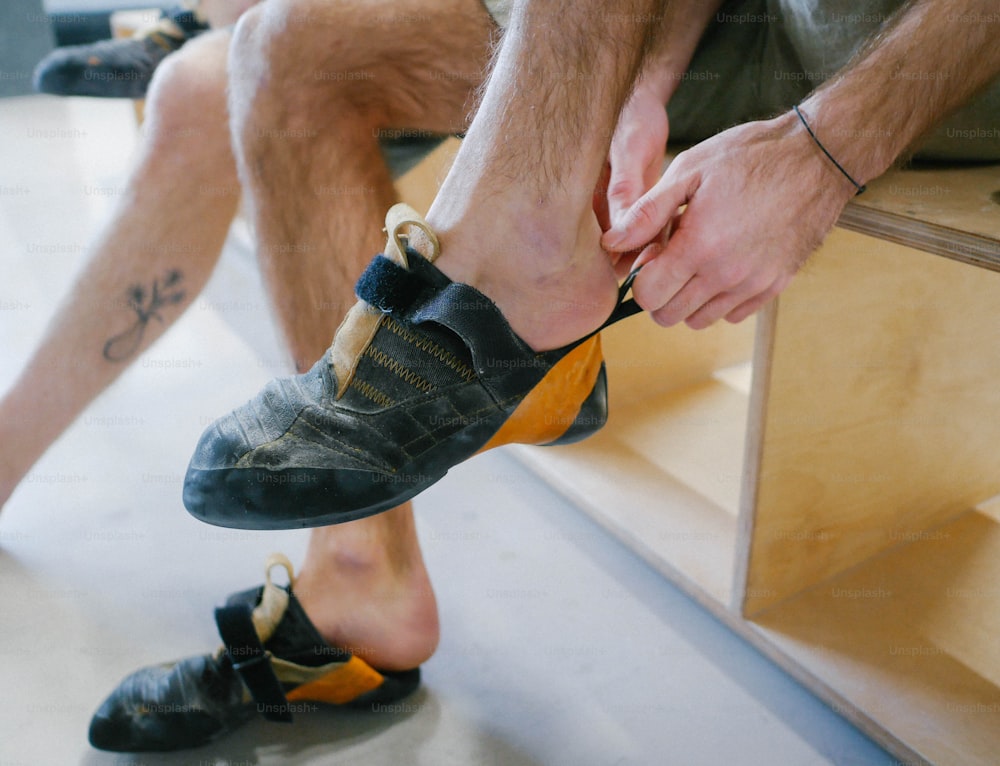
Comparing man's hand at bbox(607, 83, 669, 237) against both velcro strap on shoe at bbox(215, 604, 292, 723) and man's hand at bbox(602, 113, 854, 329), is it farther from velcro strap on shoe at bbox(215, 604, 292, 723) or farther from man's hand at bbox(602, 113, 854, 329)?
velcro strap on shoe at bbox(215, 604, 292, 723)

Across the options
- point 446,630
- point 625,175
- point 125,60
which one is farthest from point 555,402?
point 125,60

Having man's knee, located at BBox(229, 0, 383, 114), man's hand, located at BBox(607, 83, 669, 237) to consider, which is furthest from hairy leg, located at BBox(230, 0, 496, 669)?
man's hand, located at BBox(607, 83, 669, 237)

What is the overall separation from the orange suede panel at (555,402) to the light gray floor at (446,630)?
32 centimetres

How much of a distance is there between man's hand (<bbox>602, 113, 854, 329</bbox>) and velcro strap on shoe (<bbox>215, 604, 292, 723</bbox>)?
1.48 feet

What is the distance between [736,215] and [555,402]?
0.58ft

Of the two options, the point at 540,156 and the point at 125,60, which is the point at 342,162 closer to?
the point at 540,156

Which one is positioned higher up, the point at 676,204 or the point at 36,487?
the point at 676,204

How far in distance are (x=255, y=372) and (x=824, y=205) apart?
1.08m

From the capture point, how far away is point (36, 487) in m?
1.12

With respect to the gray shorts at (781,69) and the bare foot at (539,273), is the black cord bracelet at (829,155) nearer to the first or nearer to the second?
the gray shorts at (781,69)

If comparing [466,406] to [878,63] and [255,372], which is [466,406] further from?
[255,372]

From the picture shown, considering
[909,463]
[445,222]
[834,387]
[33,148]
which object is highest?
[445,222]

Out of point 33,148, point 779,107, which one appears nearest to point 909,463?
point 779,107

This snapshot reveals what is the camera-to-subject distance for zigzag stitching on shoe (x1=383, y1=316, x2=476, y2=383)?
0.54 metres
